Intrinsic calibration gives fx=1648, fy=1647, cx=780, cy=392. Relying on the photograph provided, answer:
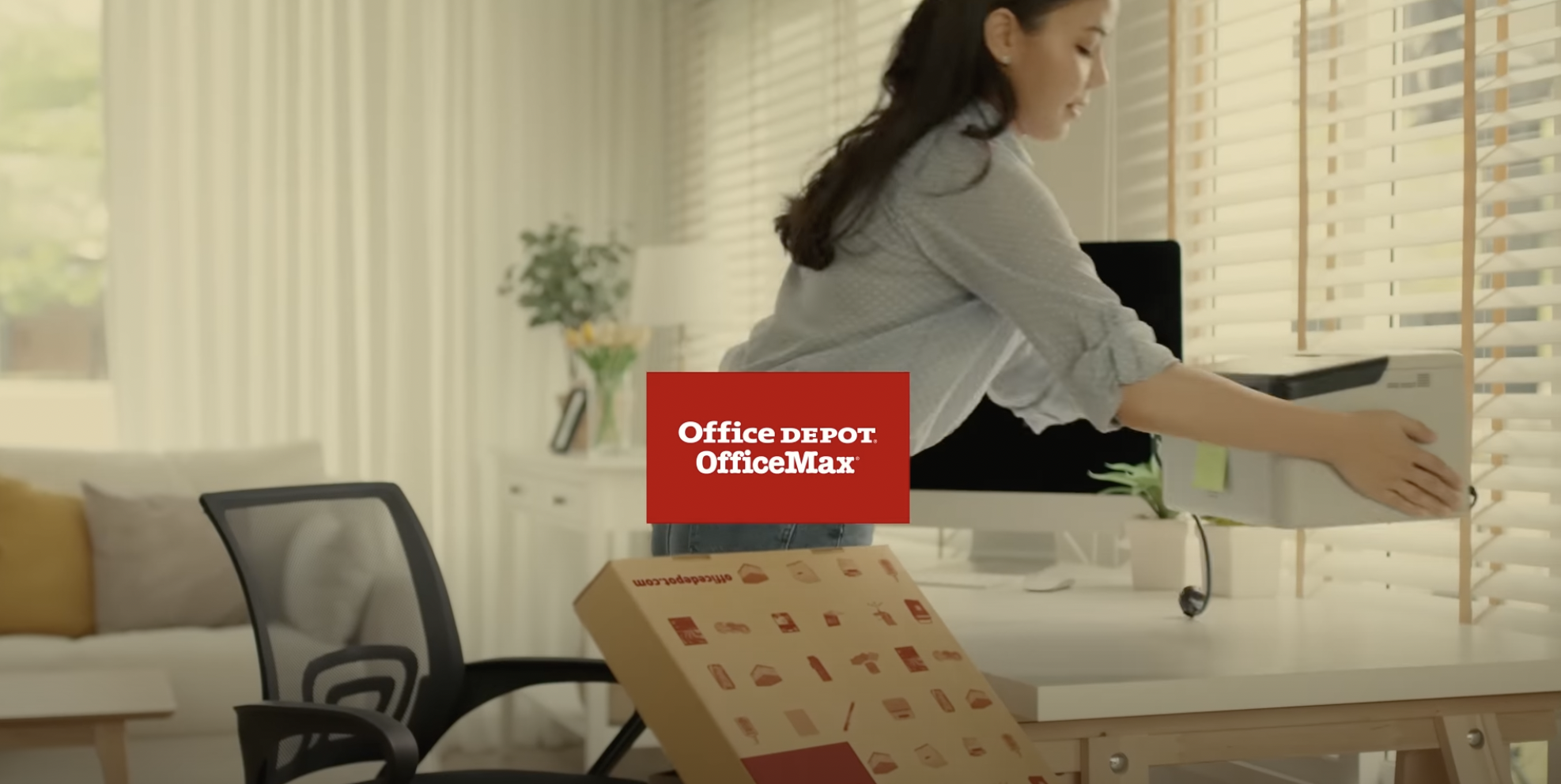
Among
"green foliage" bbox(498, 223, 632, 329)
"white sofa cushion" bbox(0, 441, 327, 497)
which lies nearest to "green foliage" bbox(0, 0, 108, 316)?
"white sofa cushion" bbox(0, 441, 327, 497)

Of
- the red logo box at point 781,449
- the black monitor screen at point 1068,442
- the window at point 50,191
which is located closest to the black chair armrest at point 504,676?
the red logo box at point 781,449

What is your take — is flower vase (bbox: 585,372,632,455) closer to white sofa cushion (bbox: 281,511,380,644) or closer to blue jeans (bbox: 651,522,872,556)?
white sofa cushion (bbox: 281,511,380,644)

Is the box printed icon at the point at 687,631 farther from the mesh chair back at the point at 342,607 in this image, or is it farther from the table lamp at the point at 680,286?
the table lamp at the point at 680,286

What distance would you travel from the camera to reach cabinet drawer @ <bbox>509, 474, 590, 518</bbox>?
4137 mm

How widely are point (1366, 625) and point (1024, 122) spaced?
87 cm

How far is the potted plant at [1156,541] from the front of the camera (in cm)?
252

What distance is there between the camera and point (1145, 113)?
10.0 ft

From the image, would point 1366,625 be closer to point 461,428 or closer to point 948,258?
point 948,258

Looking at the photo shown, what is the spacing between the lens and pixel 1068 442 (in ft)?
8.72

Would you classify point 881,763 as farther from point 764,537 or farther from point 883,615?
point 764,537

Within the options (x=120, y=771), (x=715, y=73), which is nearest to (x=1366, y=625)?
(x=120, y=771)

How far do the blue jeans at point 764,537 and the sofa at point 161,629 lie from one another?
2225 mm

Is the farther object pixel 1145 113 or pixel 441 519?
pixel 441 519

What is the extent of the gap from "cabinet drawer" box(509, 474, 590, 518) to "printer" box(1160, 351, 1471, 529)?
2516mm
